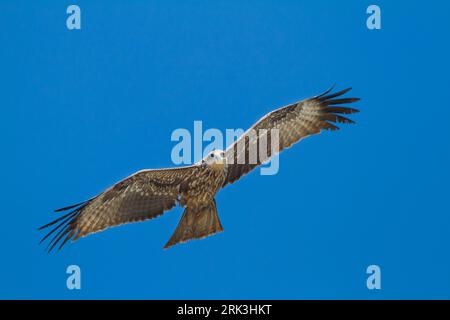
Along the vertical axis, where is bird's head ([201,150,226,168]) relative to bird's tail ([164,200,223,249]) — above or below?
above

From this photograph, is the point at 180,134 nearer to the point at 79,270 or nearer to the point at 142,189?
the point at 142,189

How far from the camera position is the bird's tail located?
14.2m

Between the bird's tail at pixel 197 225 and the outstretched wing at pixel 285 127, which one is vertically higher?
the outstretched wing at pixel 285 127

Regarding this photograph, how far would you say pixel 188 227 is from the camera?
14312mm

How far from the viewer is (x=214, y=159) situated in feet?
46.2

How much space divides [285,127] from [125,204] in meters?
2.48

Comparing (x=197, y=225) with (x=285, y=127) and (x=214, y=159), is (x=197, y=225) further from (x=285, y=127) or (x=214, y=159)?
(x=285, y=127)

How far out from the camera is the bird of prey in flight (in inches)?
562

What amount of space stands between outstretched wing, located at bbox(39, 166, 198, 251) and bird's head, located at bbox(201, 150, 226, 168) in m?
0.31

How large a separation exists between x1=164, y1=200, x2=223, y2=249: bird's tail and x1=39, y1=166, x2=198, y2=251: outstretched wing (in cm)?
41

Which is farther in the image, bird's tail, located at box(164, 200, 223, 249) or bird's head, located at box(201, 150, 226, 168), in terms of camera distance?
bird's tail, located at box(164, 200, 223, 249)

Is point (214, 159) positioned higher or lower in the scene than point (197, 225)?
higher

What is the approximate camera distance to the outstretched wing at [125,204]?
47.2 feet

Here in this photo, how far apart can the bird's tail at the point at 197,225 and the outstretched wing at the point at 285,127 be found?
0.48 meters
